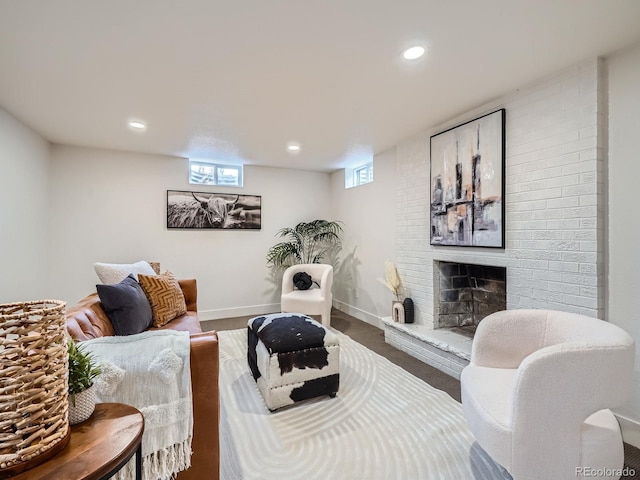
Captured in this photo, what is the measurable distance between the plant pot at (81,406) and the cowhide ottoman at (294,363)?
1207mm

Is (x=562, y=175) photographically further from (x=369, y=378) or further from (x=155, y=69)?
(x=155, y=69)

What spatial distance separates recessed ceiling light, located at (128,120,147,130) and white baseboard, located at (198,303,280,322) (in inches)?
100.0

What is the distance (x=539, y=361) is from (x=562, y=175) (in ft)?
4.88

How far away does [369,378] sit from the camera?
252cm

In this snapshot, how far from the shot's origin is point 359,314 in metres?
4.45

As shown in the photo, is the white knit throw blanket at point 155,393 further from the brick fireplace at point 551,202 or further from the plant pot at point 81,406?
the brick fireplace at point 551,202

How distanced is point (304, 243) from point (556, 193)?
3.48m

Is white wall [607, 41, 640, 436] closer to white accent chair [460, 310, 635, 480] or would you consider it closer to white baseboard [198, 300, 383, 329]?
white accent chair [460, 310, 635, 480]

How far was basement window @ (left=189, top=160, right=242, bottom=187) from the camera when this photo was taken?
428 cm

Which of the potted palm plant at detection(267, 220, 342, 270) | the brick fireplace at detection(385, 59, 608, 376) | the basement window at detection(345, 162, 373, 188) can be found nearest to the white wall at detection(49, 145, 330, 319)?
the potted palm plant at detection(267, 220, 342, 270)

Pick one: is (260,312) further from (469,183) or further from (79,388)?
(79,388)

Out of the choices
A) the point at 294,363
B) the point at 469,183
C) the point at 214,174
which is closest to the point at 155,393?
the point at 294,363

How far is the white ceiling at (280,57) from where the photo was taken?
147 centimetres

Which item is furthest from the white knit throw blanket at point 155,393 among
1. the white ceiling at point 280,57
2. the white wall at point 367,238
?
the white wall at point 367,238
